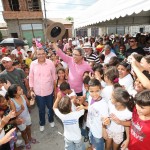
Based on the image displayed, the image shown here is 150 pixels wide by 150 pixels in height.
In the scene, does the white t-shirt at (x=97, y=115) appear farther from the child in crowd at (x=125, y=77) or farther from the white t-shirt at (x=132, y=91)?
the child in crowd at (x=125, y=77)

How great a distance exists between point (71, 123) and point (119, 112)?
686 mm

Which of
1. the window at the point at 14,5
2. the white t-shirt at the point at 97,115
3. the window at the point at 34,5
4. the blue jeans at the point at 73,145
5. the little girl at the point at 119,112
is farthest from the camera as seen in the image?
the window at the point at 34,5

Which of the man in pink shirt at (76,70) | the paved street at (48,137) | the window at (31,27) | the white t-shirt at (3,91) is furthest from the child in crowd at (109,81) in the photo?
the window at (31,27)

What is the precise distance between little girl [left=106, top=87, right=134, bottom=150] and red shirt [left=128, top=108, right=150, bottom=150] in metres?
0.26

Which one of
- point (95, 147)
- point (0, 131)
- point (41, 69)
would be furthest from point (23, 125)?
point (95, 147)

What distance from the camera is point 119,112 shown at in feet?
6.93

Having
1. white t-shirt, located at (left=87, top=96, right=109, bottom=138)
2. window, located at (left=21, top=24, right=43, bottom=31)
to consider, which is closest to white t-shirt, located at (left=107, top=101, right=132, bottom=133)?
white t-shirt, located at (left=87, top=96, right=109, bottom=138)

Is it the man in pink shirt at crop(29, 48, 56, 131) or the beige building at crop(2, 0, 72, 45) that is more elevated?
the beige building at crop(2, 0, 72, 45)

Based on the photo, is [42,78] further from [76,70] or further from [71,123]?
[71,123]

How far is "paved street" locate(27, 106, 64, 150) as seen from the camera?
3146mm

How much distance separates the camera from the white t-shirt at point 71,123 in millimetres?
2229

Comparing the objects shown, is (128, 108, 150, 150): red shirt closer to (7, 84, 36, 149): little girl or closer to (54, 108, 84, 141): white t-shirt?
(54, 108, 84, 141): white t-shirt

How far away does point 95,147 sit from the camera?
2471 mm

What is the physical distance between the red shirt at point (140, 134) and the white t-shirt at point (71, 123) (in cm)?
78
